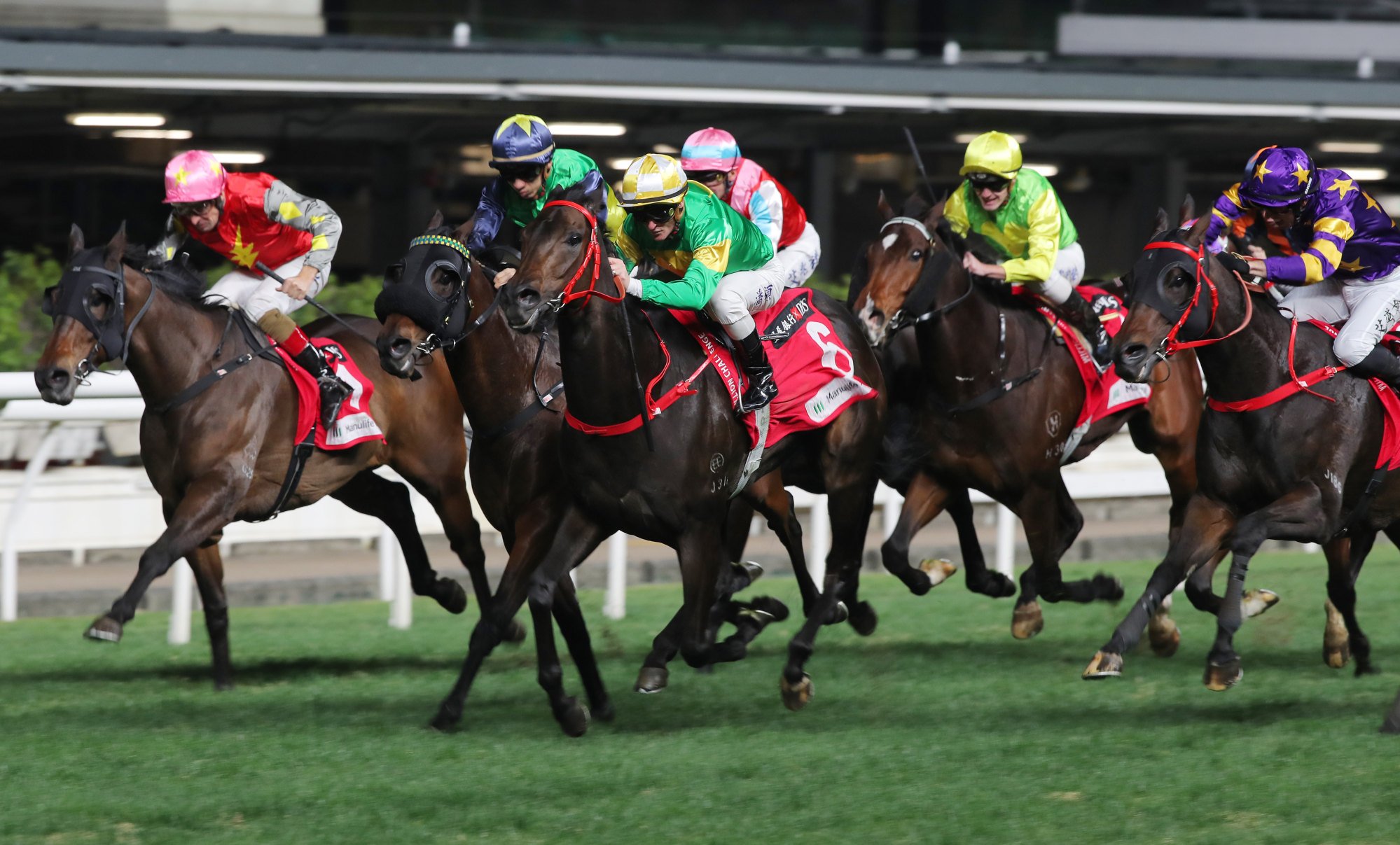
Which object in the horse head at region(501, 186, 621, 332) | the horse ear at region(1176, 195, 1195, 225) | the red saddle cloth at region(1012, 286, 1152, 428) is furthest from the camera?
the red saddle cloth at region(1012, 286, 1152, 428)

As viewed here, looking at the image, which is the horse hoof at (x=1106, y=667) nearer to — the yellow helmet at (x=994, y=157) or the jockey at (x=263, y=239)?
the yellow helmet at (x=994, y=157)

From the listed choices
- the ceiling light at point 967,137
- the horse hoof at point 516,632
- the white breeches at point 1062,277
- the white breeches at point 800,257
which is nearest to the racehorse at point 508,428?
the horse hoof at point 516,632

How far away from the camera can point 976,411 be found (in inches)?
243

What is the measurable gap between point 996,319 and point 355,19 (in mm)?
6357

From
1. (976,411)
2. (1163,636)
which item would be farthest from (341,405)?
(1163,636)

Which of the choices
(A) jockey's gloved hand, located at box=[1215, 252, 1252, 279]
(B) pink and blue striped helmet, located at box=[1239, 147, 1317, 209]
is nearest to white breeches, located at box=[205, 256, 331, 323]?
(A) jockey's gloved hand, located at box=[1215, 252, 1252, 279]

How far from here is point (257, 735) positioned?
5.00 meters

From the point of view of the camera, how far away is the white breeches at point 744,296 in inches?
202

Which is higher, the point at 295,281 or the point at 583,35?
the point at 583,35

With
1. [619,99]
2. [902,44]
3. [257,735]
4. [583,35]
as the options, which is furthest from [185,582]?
→ [902,44]

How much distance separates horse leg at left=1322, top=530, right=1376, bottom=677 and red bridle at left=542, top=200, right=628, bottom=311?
2782 millimetres

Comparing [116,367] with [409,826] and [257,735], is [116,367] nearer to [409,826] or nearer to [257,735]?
[257,735]

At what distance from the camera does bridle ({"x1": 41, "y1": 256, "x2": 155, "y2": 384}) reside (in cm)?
526

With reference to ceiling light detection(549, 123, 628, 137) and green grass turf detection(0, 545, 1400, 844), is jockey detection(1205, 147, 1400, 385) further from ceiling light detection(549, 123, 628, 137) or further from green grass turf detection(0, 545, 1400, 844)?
ceiling light detection(549, 123, 628, 137)
